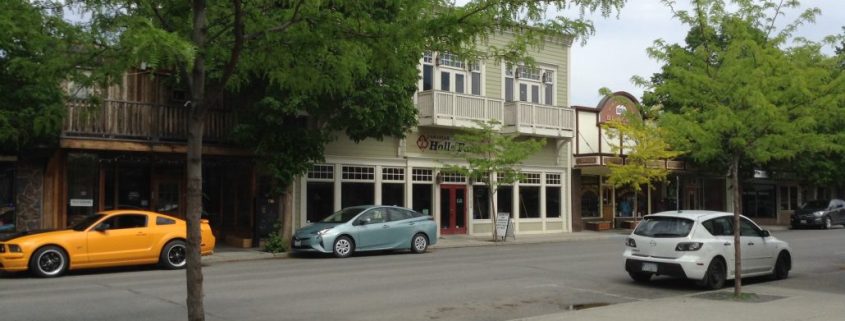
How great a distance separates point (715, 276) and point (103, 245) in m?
12.2

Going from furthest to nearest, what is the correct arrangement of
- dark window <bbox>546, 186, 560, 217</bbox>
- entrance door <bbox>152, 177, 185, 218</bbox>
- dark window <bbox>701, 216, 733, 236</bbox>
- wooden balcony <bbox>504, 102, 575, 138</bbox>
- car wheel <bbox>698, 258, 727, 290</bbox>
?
dark window <bbox>546, 186, 560, 217</bbox>, wooden balcony <bbox>504, 102, 575, 138</bbox>, entrance door <bbox>152, 177, 185, 218</bbox>, dark window <bbox>701, 216, 733, 236</bbox>, car wheel <bbox>698, 258, 727, 290</bbox>

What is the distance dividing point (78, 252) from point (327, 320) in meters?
8.25

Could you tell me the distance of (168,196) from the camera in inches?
909

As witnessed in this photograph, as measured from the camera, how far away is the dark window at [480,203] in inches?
1171

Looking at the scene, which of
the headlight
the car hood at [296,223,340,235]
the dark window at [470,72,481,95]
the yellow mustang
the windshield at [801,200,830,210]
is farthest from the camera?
the windshield at [801,200,830,210]

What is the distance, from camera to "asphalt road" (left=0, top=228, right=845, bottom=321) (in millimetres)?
10602

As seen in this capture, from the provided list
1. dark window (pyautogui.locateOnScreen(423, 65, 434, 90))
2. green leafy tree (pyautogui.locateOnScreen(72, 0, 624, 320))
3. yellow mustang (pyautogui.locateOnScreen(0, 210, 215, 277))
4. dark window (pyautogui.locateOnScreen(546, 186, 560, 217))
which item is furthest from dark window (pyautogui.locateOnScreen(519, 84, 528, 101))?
green leafy tree (pyautogui.locateOnScreen(72, 0, 624, 320))

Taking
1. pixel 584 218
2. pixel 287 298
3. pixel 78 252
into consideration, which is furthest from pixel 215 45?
pixel 584 218

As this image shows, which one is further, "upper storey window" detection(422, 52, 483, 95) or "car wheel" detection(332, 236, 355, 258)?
"upper storey window" detection(422, 52, 483, 95)

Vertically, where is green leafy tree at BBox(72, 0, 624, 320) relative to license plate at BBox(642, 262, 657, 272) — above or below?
above

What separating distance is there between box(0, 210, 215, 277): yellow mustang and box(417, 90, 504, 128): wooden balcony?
439 inches

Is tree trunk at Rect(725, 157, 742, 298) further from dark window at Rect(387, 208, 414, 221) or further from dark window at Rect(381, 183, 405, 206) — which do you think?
dark window at Rect(381, 183, 405, 206)

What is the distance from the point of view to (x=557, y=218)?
32.5m

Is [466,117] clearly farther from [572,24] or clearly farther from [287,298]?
[572,24]
